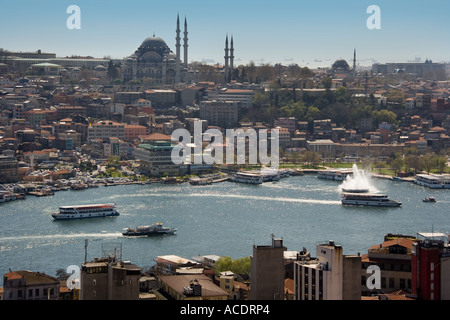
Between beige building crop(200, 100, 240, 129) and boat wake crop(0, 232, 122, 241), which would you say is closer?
boat wake crop(0, 232, 122, 241)

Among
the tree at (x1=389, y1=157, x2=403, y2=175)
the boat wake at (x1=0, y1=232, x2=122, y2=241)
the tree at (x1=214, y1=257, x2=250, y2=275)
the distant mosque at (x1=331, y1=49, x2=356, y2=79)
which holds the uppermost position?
the distant mosque at (x1=331, y1=49, x2=356, y2=79)

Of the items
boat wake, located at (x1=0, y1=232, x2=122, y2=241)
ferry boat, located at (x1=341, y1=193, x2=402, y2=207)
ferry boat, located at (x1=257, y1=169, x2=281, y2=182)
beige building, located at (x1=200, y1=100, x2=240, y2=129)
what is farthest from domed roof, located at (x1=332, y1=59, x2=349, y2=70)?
boat wake, located at (x1=0, y1=232, x2=122, y2=241)

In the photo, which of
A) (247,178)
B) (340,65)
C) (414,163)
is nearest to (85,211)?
(247,178)

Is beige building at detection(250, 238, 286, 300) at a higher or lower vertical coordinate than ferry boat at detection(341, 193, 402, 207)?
higher

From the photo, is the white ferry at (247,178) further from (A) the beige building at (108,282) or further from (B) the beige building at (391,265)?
(A) the beige building at (108,282)

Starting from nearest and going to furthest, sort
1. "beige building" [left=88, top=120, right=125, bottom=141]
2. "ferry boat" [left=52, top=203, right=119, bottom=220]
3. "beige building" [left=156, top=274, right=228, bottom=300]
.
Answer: "beige building" [left=156, top=274, right=228, bottom=300]
"ferry boat" [left=52, top=203, right=119, bottom=220]
"beige building" [left=88, top=120, right=125, bottom=141]

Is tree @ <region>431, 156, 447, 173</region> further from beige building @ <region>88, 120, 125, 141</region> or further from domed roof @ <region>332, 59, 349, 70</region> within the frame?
domed roof @ <region>332, 59, 349, 70</region>
